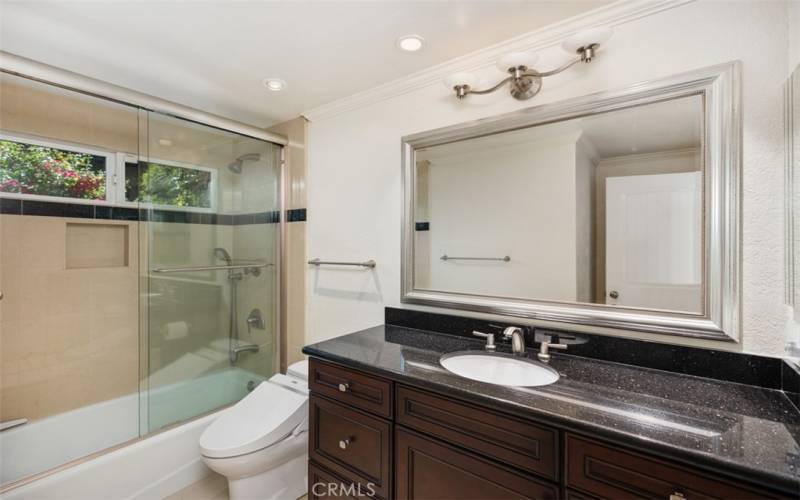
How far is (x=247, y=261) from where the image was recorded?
93.1 inches

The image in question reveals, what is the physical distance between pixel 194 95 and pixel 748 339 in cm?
272

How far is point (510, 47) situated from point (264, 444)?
2.05 m

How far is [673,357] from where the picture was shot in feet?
3.67

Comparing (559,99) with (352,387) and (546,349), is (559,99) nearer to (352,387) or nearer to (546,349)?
(546,349)

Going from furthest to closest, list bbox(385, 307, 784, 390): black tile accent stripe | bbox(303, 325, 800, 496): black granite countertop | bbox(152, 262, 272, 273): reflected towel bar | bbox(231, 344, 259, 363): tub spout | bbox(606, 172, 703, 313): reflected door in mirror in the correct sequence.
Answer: bbox(231, 344, 259, 363): tub spout → bbox(152, 262, 272, 273): reflected towel bar → bbox(606, 172, 703, 313): reflected door in mirror → bbox(385, 307, 784, 390): black tile accent stripe → bbox(303, 325, 800, 496): black granite countertop

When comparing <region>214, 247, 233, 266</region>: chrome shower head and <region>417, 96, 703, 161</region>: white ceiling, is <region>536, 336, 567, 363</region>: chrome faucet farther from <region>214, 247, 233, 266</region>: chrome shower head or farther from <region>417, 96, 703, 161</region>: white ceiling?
<region>214, 247, 233, 266</region>: chrome shower head

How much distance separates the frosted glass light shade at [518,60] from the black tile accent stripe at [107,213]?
1835 millimetres

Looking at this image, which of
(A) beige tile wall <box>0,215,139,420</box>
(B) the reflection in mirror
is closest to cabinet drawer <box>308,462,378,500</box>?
(B) the reflection in mirror

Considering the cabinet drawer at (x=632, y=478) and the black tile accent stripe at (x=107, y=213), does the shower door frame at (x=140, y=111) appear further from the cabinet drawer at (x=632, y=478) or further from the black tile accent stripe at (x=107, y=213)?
the cabinet drawer at (x=632, y=478)

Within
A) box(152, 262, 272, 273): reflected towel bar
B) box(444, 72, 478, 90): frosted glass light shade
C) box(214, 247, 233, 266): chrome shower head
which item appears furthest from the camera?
box(214, 247, 233, 266): chrome shower head

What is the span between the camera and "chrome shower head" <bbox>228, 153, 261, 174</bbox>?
2283mm

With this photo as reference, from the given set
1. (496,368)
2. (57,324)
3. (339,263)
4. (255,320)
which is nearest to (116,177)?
(57,324)

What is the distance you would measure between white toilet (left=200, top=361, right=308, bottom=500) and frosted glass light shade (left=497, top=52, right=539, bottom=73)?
5.82 ft

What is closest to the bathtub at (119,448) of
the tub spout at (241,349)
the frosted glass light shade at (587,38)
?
the tub spout at (241,349)
